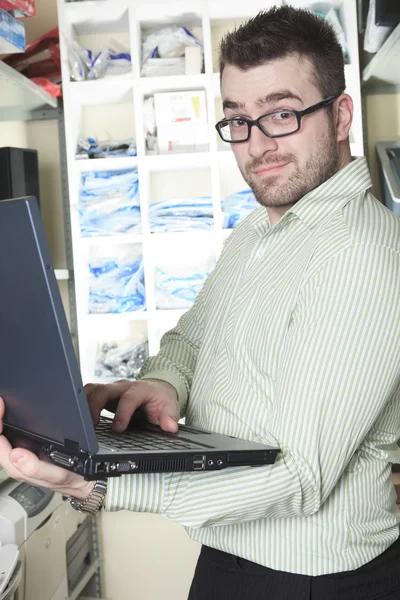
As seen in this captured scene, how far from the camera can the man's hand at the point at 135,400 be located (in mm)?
1078

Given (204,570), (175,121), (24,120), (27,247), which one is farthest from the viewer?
(24,120)

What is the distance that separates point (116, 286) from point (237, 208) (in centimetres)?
57

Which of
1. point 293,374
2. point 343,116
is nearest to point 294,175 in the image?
point 343,116

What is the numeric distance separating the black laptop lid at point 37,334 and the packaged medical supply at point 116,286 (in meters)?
2.04

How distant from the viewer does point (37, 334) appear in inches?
29.5

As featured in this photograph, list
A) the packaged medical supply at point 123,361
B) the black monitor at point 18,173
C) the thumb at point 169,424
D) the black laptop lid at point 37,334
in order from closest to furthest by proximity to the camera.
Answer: the black laptop lid at point 37,334 → the thumb at point 169,424 → the black monitor at point 18,173 → the packaged medical supply at point 123,361

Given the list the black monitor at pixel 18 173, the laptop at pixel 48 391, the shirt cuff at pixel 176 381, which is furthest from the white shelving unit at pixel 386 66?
the laptop at pixel 48 391

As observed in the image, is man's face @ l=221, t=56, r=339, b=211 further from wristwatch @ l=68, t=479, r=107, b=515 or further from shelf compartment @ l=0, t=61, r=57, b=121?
shelf compartment @ l=0, t=61, r=57, b=121

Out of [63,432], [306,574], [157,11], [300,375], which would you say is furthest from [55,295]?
[157,11]

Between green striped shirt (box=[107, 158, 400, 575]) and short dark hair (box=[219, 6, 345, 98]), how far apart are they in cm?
16

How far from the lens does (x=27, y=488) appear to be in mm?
2318

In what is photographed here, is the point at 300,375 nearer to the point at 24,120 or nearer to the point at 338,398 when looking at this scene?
the point at 338,398

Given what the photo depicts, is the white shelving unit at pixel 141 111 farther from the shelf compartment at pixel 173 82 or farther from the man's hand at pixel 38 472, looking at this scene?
the man's hand at pixel 38 472

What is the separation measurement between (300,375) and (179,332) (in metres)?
0.55
